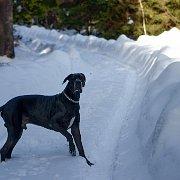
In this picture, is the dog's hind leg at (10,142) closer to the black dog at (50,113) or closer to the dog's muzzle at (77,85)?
the black dog at (50,113)

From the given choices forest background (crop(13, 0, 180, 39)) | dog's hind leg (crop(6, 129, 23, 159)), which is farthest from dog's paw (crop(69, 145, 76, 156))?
forest background (crop(13, 0, 180, 39))

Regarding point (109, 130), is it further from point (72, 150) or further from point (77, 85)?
point (77, 85)

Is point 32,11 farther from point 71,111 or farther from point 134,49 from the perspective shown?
point 71,111

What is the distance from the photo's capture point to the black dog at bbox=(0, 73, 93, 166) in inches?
279

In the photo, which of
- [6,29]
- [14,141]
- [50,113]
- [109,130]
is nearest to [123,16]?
[6,29]

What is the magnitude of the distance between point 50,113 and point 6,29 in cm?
1148

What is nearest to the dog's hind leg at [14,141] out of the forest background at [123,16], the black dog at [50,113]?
the black dog at [50,113]

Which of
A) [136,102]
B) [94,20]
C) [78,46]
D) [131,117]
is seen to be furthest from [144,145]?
[94,20]

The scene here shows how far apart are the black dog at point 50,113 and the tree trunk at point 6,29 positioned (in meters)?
11.1

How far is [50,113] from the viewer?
7219mm

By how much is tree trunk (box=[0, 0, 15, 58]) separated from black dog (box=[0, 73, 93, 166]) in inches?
436

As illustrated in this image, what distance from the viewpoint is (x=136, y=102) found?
11094 mm

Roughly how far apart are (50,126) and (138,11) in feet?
93.7

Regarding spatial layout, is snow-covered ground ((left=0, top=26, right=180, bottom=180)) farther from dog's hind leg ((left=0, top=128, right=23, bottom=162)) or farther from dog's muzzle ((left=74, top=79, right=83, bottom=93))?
dog's muzzle ((left=74, top=79, right=83, bottom=93))
